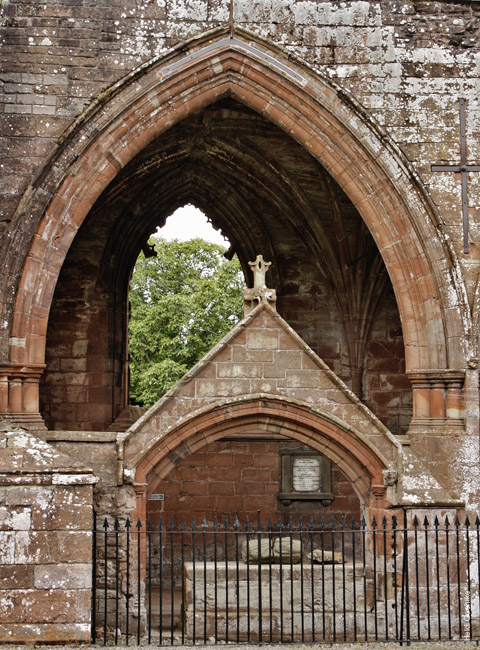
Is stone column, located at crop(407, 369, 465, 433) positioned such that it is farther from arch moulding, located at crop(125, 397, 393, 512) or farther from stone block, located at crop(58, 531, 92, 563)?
stone block, located at crop(58, 531, 92, 563)

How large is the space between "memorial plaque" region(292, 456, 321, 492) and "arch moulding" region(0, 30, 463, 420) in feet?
13.2

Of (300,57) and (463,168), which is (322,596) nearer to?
(463,168)

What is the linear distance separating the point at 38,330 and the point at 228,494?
5004mm

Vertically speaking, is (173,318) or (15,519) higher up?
(173,318)

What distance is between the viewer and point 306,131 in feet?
31.0

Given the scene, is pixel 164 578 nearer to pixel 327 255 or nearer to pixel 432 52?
pixel 327 255

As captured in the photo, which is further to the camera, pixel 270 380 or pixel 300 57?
pixel 300 57

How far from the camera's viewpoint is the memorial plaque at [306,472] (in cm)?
1279

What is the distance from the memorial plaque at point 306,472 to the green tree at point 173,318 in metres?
10.8

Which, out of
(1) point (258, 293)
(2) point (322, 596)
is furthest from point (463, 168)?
(2) point (322, 596)

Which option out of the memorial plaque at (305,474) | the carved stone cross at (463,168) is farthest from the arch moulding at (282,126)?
the memorial plaque at (305,474)

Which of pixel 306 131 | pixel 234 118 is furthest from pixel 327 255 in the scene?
pixel 306 131

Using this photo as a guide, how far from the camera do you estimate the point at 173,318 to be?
24.8 metres

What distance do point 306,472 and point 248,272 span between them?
10.9ft
